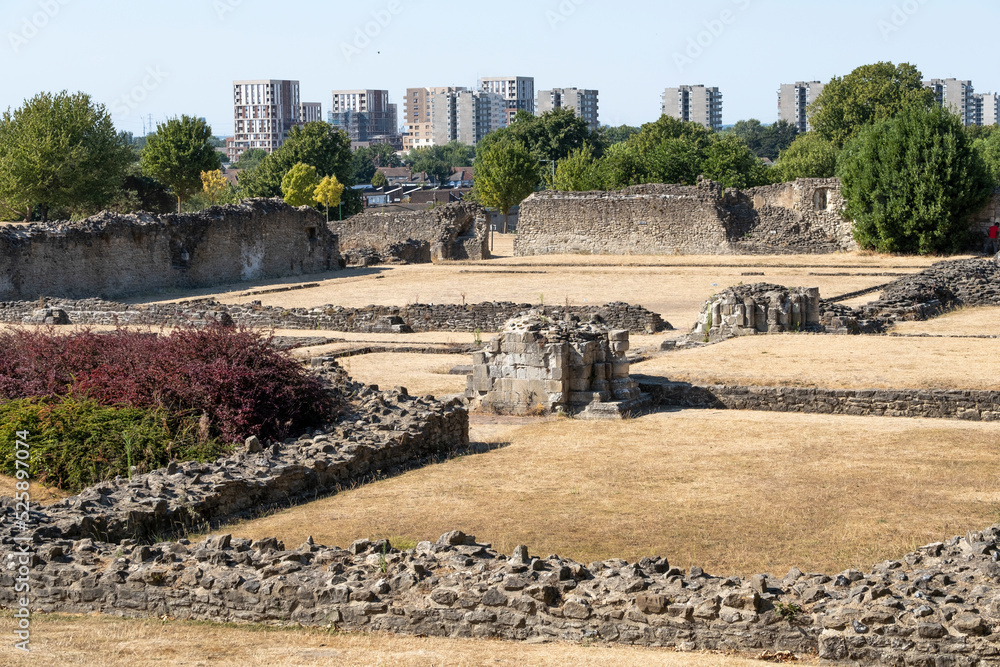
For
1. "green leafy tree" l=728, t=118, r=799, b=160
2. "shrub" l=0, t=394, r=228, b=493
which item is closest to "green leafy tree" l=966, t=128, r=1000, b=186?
"shrub" l=0, t=394, r=228, b=493

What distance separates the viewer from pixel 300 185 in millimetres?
66188

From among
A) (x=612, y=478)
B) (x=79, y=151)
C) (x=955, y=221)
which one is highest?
(x=79, y=151)

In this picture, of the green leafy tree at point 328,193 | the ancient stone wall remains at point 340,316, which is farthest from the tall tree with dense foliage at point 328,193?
the ancient stone wall remains at point 340,316

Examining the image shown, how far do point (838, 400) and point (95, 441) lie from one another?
944cm

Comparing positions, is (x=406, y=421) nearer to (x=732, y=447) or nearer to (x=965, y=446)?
(x=732, y=447)

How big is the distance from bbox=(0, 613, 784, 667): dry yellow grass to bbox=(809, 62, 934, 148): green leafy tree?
68492 millimetres

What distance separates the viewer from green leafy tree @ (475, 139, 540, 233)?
2459 inches

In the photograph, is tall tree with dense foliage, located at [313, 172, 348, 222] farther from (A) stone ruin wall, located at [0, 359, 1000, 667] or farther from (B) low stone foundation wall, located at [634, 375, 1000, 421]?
(A) stone ruin wall, located at [0, 359, 1000, 667]

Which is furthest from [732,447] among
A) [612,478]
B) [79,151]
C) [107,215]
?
[79,151]

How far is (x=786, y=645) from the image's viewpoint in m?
7.02

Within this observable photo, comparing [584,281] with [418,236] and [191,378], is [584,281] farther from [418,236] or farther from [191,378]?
[191,378]

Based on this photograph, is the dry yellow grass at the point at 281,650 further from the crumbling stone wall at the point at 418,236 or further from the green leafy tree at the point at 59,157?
the green leafy tree at the point at 59,157

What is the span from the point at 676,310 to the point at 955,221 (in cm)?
1536

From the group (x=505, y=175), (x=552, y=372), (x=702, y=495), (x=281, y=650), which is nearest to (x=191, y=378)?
(x=552, y=372)
